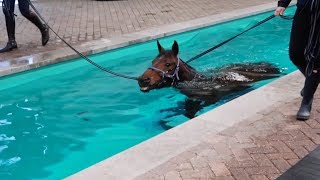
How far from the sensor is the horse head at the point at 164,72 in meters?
5.19

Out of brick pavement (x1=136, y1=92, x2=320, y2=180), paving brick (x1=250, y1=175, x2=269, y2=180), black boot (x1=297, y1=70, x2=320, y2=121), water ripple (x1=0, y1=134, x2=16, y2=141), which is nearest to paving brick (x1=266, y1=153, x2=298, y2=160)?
brick pavement (x1=136, y1=92, x2=320, y2=180)

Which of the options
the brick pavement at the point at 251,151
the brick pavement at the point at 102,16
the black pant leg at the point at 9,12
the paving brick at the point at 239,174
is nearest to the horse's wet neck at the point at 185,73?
the brick pavement at the point at 251,151

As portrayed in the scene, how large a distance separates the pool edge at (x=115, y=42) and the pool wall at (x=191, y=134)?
4.01 metres

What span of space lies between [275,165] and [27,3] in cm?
616

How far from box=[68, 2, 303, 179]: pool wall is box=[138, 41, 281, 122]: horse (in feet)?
2.52

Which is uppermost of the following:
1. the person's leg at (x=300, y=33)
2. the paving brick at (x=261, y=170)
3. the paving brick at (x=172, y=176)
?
the person's leg at (x=300, y=33)

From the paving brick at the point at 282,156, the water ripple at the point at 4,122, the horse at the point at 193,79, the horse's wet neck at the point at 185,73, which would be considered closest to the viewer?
the paving brick at the point at 282,156

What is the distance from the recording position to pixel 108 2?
15039mm

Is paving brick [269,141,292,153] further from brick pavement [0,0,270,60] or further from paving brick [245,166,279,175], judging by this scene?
brick pavement [0,0,270,60]

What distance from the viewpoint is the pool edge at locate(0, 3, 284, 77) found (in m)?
7.65

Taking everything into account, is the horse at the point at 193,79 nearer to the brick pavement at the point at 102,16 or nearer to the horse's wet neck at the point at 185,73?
the horse's wet neck at the point at 185,73

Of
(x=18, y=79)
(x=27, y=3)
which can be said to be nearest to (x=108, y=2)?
(x=27, y=3)

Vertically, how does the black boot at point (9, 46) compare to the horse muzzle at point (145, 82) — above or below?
below

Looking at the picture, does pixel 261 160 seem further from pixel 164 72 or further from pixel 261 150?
pixel 164 72
